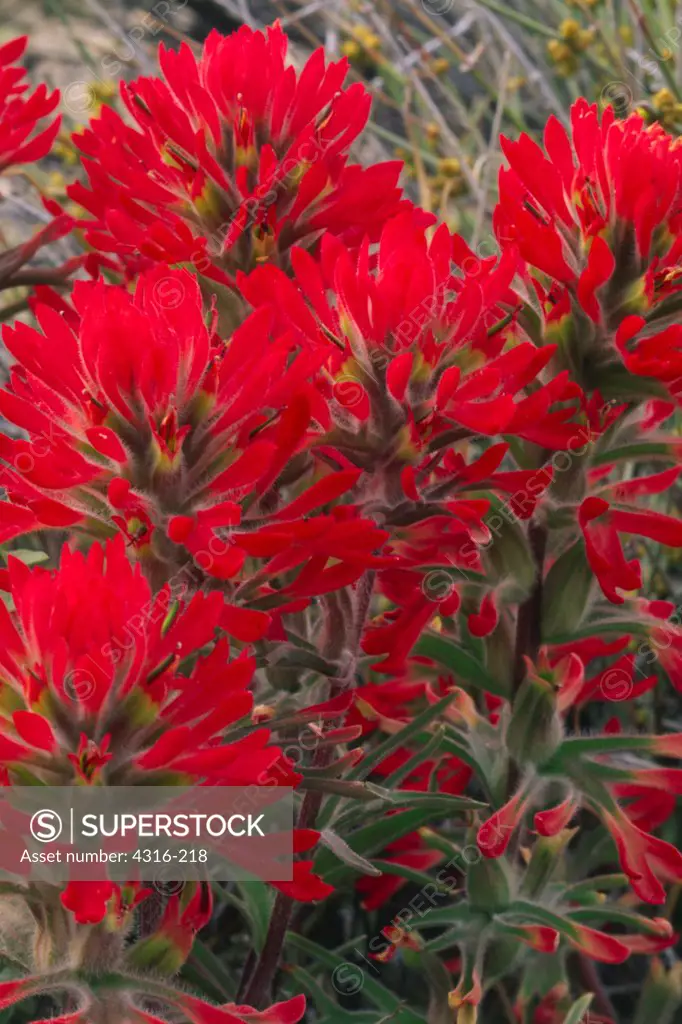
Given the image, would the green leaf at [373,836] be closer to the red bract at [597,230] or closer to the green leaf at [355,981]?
the green leaf at [355,981]

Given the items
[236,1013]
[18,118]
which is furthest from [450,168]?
[236,1013]

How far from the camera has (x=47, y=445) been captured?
0.48m

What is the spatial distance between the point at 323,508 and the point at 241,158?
0.62ft

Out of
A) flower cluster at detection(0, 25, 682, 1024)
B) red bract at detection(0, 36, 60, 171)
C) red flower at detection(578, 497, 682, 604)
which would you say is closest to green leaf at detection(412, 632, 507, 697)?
flower cluster at detection(0, 25, 682, 1024)

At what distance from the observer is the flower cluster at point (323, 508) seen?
447 millimetres

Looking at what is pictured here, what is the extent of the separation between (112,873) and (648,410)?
39 cm

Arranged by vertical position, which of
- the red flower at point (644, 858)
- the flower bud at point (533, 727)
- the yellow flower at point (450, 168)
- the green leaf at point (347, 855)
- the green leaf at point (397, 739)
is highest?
the yellow flower at point (450, 168)

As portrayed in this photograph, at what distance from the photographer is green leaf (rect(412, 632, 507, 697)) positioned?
684mm

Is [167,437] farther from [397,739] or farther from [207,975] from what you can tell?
[207,975]

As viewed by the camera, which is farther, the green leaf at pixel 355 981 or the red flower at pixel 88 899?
the green leaf at pixel 355 981

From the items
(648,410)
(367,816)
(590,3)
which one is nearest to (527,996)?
(367,816)

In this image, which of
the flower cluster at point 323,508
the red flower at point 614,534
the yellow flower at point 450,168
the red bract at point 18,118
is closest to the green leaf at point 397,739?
the flower cluster at point 323,508

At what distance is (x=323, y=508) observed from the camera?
2.00ft

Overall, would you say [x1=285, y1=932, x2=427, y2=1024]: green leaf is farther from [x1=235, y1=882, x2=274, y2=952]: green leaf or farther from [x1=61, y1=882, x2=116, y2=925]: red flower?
[x1=61, y1=882, x2=116, y2=925]: red flower
